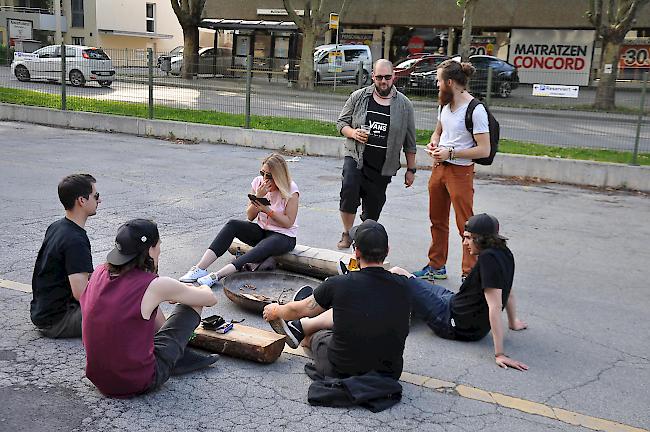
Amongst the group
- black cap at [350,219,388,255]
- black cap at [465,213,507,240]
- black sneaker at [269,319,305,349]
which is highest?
black cap at [350,219,388,255]

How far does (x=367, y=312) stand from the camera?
3.94m

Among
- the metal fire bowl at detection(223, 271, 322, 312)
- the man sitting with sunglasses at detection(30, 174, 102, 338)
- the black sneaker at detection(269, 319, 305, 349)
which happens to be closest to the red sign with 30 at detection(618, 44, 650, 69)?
the metal fire bowl at detection(223, 271, 322, 312)

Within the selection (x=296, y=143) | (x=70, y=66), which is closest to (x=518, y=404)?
(x=296, y=143)

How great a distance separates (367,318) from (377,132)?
321 centimetres

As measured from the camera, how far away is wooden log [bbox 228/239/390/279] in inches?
241

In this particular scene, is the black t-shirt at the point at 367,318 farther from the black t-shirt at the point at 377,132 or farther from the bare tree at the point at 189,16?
the bare tree at the point at 189,16

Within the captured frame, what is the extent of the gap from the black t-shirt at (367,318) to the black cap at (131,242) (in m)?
1.02

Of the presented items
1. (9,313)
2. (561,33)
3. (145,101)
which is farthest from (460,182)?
(561,33)

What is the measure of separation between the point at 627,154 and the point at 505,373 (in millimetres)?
9193

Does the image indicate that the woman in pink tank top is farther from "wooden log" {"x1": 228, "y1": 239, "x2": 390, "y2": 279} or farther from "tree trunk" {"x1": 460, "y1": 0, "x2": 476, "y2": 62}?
"tree trunk" {"x1": 460, "y1": 0, "x2": 476, "y2": 62}

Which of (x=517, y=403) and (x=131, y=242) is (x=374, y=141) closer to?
(x=517, y=403)

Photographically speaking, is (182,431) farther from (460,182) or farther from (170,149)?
(170,149)

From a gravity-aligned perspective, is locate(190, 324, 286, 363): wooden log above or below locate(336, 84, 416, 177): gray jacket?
below

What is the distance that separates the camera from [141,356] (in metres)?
3.88
